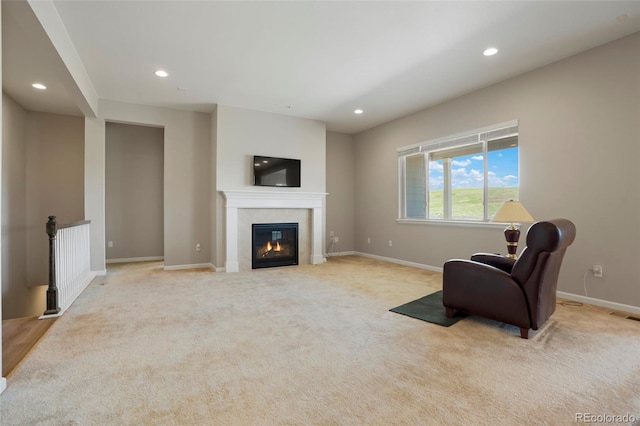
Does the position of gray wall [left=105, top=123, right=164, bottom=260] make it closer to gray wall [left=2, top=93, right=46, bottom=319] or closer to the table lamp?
gray wall [left=2, top=93, right=46, bottom=319]

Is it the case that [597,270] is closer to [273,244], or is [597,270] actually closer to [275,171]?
[273,244]

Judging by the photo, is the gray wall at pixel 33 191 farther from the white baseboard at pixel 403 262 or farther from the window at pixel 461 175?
the window at pixel 461 175

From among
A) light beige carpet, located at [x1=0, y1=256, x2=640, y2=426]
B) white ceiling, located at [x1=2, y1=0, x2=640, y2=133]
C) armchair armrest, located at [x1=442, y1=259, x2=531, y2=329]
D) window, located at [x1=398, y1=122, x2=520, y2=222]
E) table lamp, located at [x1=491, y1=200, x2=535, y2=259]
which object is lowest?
light beige carpet, located at [x1=0, y1=256, x2=640, y2=426]

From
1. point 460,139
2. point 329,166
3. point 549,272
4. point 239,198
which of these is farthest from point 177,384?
point 329,166

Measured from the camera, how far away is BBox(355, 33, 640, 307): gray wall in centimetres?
304

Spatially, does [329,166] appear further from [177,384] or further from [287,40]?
[177,384]

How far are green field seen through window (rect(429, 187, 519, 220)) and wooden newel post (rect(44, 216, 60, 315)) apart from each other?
16.9ft

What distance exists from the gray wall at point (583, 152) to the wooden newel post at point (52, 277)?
5.06 meters

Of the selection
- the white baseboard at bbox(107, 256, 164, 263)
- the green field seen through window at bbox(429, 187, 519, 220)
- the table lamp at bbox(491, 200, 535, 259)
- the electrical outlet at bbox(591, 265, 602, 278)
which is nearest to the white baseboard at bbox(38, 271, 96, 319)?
the white baseboard at bbox(107, 256, 164, 263)

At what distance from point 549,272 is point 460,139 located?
9.06ft

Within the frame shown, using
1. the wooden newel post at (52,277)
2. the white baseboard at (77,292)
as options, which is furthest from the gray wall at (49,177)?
the wooden newel post at (52,277)

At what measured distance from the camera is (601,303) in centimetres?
322

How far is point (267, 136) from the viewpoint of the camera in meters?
5.43

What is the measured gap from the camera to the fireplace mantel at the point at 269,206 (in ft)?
16.5
